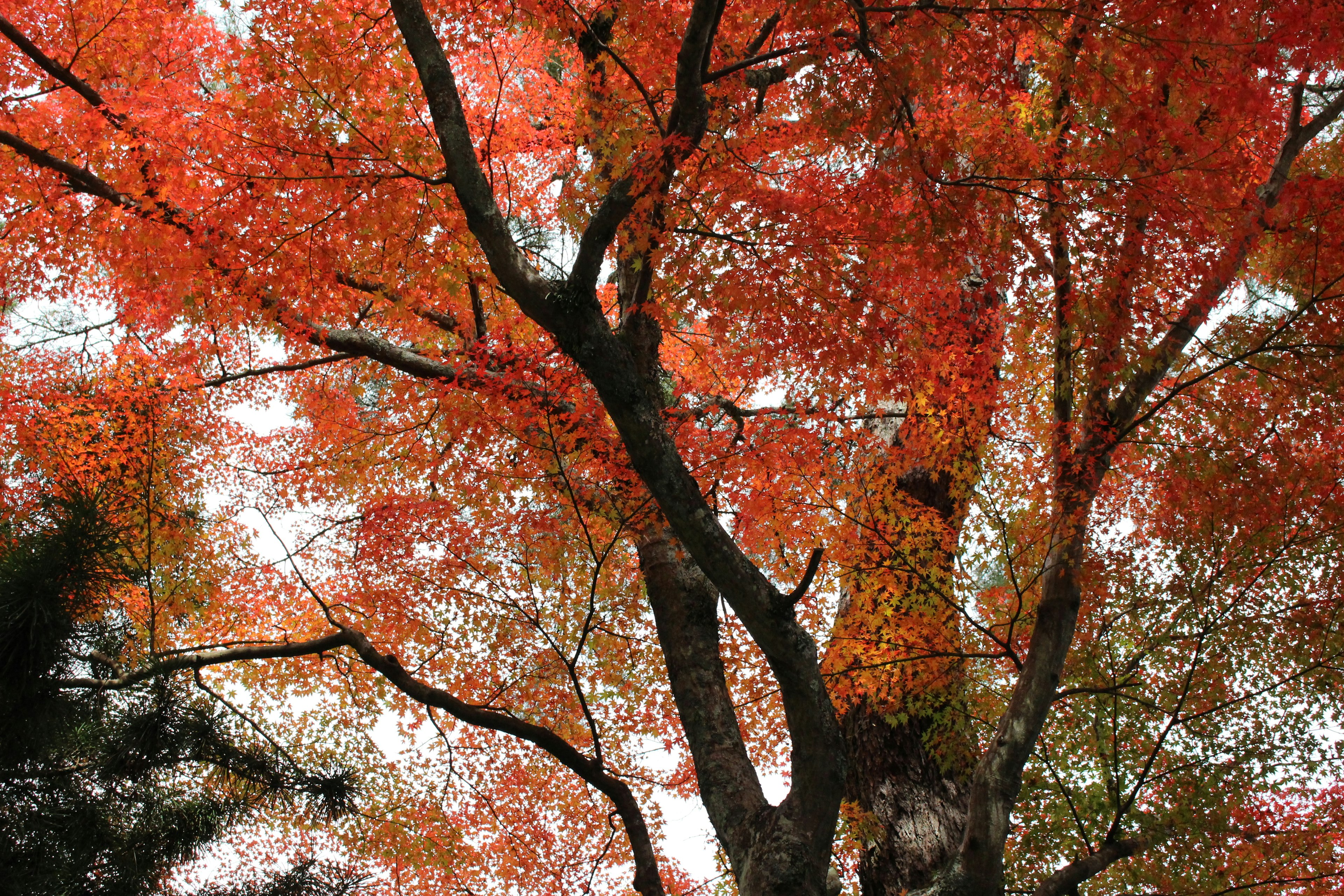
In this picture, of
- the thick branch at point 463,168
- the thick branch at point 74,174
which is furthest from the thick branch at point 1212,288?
the thick branch at point 74,174

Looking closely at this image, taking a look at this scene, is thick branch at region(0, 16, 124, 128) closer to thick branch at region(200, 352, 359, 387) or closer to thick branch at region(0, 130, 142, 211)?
thick branch at region(0, 130, 142, 211)

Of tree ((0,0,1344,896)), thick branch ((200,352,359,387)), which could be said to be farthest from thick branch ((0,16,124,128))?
thick branch ((200,352,359,387))

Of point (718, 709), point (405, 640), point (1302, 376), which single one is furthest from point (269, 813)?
point (1302, 376)

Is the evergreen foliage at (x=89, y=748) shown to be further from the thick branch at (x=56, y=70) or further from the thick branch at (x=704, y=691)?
the thick branch at (x=56, y=70)

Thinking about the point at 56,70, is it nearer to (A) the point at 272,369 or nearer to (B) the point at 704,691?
(A) the point at 272,369

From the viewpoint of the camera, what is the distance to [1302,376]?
6.85 metres

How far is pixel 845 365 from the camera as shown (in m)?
6.11

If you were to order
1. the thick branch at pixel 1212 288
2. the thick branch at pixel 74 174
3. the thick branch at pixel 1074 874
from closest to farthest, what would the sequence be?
the thick branch at pixel 1074 874 < the thick branch at pixel 1212 288 < the thick branch at pixel 74 174

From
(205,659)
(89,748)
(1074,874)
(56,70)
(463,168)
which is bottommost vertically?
(89,748)

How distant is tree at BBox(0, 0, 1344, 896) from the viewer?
4684 mm

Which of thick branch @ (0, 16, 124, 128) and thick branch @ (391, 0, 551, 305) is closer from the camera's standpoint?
thick branch @ (391, 0, 551, 305)

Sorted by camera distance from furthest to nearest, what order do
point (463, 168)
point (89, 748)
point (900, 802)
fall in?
point (900, 802) < point (463, 168) < point (89, 748)

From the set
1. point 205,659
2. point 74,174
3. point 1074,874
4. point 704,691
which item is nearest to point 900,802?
point 1074,874

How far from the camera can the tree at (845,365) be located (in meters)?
4.68
